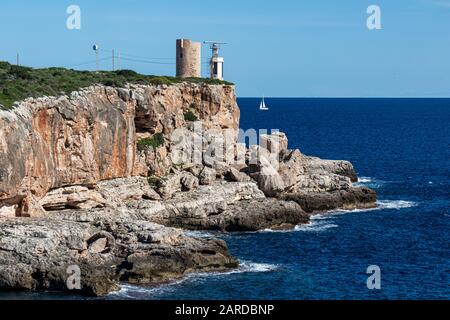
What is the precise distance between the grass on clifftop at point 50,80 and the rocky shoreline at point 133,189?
1021mm

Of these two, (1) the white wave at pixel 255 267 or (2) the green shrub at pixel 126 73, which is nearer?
(1) the white wave at pixel 255 267

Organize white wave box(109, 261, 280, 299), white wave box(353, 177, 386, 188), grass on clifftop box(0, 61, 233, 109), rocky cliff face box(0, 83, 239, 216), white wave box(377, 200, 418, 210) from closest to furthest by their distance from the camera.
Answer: white wave box(109, 261, 280, 299)
rocky cliff face box(0, 83, 239, 216)
grass on clifftop box(0, 61, 233, 109)
white wave box(377, 200, 418, 210)
white wave box(353, 177, 386, 188)

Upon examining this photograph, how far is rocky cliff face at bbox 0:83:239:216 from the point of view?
152 feet

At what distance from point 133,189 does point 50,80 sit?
10254 mm

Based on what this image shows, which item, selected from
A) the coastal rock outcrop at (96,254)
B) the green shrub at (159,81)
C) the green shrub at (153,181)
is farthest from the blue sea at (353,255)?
the green shrub at (159,81)

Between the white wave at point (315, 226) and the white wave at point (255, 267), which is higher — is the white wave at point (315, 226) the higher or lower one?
the higher one

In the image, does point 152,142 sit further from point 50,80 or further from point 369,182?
point 369,182

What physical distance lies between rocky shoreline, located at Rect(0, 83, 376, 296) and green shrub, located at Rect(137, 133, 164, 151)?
0.32 meters

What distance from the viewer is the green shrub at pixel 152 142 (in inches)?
2511

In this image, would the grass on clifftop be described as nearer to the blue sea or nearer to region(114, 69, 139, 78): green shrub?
region(114, 69, 139, 78): green shrub

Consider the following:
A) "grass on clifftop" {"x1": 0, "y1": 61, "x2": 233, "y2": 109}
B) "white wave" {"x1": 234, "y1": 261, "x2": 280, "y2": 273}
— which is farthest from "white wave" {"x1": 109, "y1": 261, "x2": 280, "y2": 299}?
"grass on clifftop" {"x1": 0, "y1": 61, "x2": 233, "y2": 109}

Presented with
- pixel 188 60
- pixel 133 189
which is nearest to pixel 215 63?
pixel 188 60

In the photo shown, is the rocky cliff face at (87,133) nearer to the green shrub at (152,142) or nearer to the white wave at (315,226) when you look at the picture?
the green shrub at (152,142)

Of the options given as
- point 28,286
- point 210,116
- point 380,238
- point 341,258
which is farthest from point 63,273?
point 210,116
